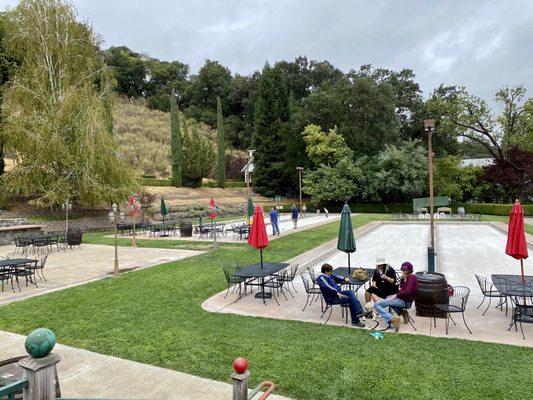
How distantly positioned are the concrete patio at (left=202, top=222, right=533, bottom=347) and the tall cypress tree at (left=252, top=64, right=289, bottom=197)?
31.8 metres

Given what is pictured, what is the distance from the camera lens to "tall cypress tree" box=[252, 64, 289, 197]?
2254 inches

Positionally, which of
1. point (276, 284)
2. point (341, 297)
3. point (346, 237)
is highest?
point (346, 237)

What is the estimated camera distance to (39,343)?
2.88 metres

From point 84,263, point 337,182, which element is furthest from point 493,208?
point 84,263

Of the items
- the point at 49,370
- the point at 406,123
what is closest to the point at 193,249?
the point at 49,370

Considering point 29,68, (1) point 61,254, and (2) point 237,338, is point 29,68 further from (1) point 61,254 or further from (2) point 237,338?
(2) point 237,338

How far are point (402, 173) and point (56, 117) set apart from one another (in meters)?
34.4

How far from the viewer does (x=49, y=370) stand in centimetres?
295

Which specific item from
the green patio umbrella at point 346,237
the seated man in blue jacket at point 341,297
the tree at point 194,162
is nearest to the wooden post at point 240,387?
the seated man in blue jacket at point 341,297

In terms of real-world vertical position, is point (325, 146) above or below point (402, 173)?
above

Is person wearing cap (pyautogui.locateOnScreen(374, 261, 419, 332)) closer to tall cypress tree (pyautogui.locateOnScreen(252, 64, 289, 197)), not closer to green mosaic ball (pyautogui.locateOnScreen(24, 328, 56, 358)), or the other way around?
green mosaic ball (pyautogui.locateOnScreen(24, 328, 56, 358))

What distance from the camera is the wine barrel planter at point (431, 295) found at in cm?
771

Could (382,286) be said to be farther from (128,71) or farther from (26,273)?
(128,71)

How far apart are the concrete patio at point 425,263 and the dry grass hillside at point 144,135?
31566 millimetres
